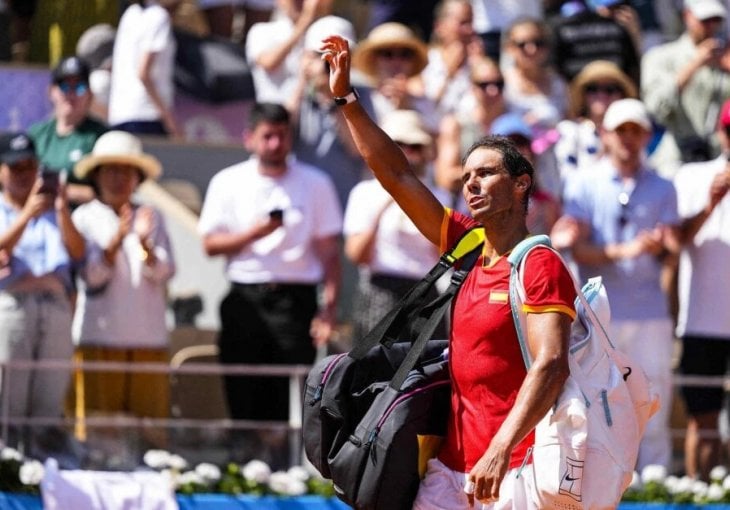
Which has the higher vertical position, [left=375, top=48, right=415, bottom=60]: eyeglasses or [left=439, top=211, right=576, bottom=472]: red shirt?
[left=375, top=48, right=415, bottom=60]: eyeglasses

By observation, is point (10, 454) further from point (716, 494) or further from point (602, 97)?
point (602, 97)

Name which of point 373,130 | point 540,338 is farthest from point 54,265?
point 540,338

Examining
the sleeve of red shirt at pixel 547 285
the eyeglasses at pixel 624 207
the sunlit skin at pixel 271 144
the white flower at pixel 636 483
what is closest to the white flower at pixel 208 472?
the sunlit skin at pixel 271 144

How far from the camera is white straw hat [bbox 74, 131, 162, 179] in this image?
9.43 metres

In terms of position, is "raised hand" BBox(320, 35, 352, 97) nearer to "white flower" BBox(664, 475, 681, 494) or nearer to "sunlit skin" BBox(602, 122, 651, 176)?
"white flower" BBox(664, 475, 681, 494)

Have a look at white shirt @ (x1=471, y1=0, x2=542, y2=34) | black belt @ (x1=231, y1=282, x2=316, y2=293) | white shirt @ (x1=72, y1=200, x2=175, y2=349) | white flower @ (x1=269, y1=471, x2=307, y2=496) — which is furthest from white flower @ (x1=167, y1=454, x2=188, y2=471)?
white shirt @ (x1=471, y1=0, x2=542, y2=34)

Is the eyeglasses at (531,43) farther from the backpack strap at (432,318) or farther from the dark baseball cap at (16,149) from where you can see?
the backpack strap at (432,318)

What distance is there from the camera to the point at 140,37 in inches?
426

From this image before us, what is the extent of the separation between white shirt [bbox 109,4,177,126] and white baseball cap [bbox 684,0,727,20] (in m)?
3.69

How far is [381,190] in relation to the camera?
9.53 metres

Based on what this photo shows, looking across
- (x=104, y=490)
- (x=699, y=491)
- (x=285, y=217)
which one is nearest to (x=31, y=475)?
(x=104, y=490)

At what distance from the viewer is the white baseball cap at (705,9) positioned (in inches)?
444

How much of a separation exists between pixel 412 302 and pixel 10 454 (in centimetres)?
356

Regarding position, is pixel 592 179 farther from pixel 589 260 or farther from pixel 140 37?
pixel 140 37
